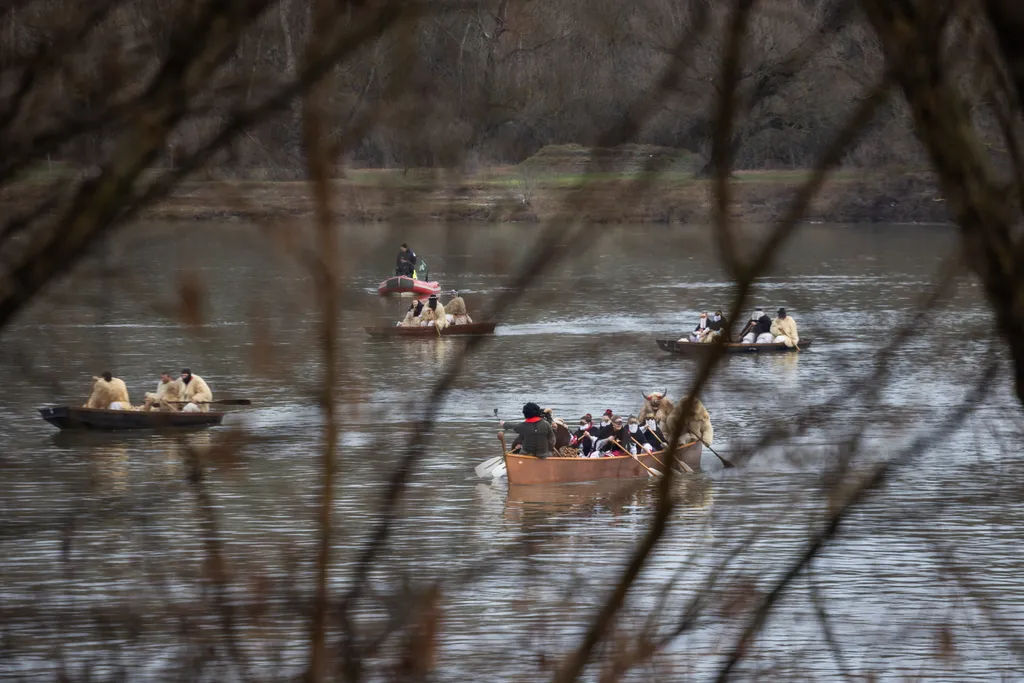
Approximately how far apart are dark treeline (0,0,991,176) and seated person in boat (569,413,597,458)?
2264 cm

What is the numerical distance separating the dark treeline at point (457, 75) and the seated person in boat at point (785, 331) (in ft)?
123

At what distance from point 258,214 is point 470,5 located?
0.67 m

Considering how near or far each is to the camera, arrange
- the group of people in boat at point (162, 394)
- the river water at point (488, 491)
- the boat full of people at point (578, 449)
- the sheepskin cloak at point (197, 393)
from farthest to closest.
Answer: the group of people in boat at point (162, 394), the sheepskin cloak at point (197, 393), the boat full of people at point (578, 449), the river water at point (488, 491)

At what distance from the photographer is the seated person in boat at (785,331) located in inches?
1599

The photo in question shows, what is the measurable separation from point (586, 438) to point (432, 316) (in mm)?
18182

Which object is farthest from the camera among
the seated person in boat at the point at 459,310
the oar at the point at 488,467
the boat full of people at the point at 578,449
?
the oar at the point at 488,467

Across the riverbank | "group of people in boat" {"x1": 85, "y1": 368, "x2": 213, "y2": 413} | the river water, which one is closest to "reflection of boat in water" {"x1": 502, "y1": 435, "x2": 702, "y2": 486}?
the river water

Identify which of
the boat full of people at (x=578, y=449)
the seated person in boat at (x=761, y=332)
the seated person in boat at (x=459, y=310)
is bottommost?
the boat full of people at (x=578, y=449)

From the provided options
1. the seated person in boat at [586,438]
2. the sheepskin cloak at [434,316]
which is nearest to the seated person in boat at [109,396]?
the seated person in boat at [586,438]

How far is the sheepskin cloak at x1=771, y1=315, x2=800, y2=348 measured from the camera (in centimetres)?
4066

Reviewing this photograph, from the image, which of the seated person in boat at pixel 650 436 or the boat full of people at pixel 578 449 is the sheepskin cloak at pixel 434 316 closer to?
the boat full of people at pixel 578 449

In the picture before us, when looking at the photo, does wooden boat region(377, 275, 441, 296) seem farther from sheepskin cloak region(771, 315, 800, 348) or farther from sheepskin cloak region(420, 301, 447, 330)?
sheepskin cloak region(771, 315, 800, 348)

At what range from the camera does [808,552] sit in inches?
127

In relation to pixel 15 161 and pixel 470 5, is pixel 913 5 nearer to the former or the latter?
pixel 470 5
